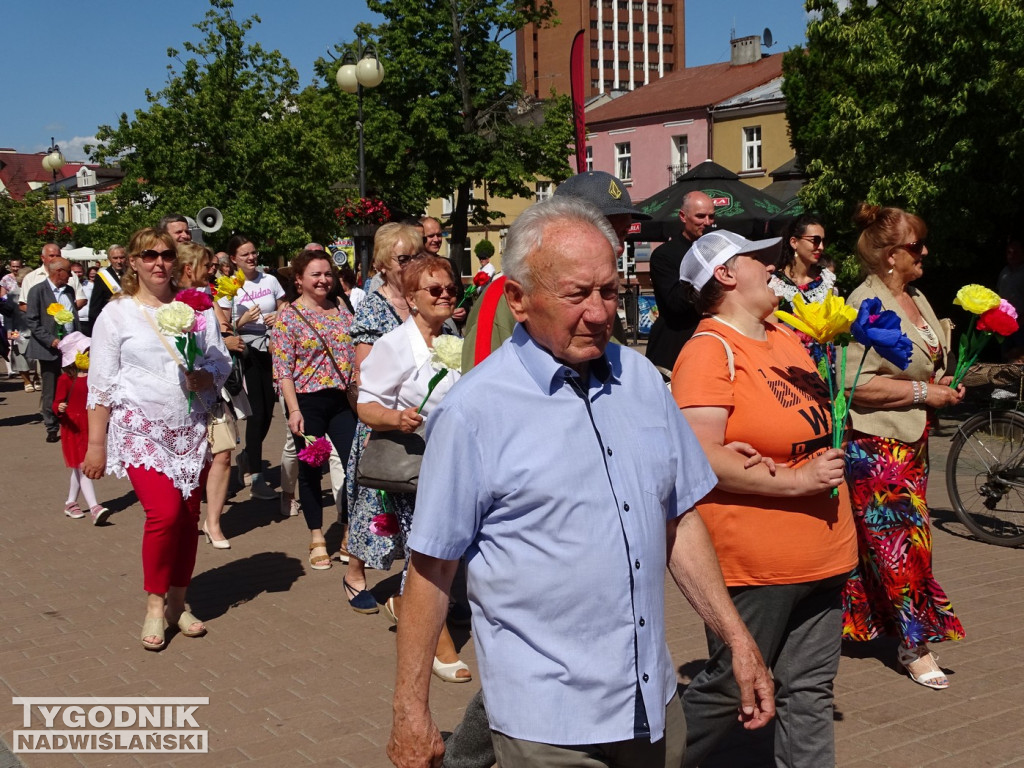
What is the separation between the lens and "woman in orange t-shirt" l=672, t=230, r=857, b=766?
3482 mm

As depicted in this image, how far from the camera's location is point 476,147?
41531 millimetres

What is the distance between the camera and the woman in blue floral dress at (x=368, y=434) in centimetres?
580

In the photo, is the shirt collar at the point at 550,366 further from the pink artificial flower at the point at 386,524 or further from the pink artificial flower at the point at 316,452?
the pink artificial flower at the point at 316,452

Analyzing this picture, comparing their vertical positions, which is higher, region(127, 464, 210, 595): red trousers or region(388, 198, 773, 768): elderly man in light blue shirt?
region(388, 198, 773, 768): elderly man in light blue shirt

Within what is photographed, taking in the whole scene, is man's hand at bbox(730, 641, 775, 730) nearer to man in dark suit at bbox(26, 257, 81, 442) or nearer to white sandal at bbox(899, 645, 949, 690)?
white sandal at bbox(899, 645, 949, 690)

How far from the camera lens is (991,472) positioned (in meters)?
7.66

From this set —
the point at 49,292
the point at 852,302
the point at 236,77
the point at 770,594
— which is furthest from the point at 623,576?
the point at 236,77

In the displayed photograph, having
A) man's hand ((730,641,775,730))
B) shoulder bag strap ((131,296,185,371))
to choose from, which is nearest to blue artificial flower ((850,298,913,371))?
man's hand ((730,641,775,730))

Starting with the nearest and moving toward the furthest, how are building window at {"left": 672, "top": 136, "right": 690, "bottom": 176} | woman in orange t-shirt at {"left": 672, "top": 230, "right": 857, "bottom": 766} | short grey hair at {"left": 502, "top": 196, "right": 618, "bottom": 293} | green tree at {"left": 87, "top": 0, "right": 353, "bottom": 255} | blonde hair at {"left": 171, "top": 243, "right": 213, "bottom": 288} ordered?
short grey hair at {"left": 502, "top": 196, "right": 618, "bottom": 293}, woman in orange t-shirt at {"left": 672, "top": 230, "right": 857, "bottom": 766}, blonde hair at {"left": 171, "top": 243, "right": 213, "bottom": 288}, green tree at {"left": 87, "top": 0, "right": 353, "bottom": 255}, building window at {"left": 672, "top": 136, "right": 690, "bottom": 176}

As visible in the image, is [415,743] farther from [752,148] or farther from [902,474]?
[752,148]

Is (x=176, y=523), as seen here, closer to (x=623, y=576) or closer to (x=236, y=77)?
(x=623, y=576)

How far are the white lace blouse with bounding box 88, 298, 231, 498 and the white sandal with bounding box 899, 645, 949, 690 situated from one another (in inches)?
141

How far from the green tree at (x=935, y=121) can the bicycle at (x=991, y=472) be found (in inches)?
235

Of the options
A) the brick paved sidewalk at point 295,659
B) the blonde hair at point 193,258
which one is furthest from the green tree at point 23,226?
the brick paved sidewalk at point 295,659
